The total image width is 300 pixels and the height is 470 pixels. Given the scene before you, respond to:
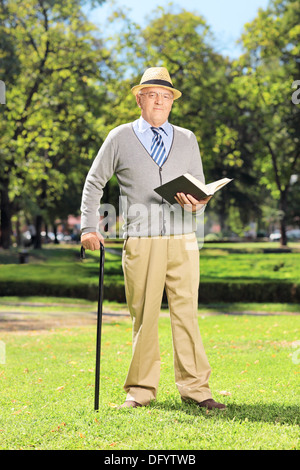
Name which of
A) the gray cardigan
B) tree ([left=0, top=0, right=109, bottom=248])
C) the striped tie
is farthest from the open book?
tree ([left=0, top=0, right=109, bottom=248])

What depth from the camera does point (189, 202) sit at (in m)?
4.03

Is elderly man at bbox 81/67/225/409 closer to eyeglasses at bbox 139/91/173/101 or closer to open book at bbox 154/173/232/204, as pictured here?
eyeglasses at bbox 139/91/173/101

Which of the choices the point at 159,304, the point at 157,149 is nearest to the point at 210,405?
the point at 159,304

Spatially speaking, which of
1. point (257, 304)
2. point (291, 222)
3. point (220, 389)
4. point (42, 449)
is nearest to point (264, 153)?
point (257, 304)

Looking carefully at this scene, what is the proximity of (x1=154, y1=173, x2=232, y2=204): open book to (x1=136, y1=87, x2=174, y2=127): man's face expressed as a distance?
1.97 feet

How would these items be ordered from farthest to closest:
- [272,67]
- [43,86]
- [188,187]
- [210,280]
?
1. [272,67]
2. [43,86]
3. [210,280]
4. [188,187]

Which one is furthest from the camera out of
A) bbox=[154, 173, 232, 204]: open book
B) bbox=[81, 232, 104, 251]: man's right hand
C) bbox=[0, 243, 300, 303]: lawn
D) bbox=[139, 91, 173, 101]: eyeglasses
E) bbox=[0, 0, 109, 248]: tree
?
bbox=[0, 0, 109, 248]: tree

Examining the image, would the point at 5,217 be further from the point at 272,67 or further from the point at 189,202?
the point at 189,202

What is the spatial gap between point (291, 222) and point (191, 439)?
149 feet

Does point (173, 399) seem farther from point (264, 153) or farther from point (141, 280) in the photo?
point (264, 153)

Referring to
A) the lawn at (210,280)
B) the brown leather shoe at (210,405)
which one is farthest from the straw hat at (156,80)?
the lawn at (210,280)

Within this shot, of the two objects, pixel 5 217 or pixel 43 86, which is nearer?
pixel 43 86

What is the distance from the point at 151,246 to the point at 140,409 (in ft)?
3.74

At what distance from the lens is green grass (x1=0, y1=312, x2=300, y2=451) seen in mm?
3521
